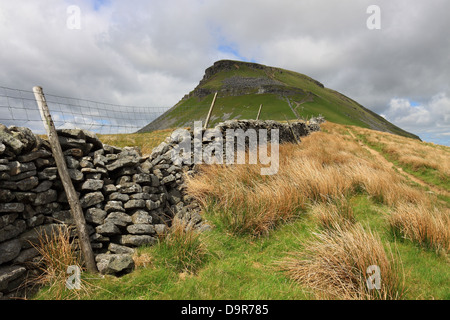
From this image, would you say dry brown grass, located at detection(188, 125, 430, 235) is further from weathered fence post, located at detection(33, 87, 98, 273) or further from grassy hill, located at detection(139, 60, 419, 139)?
grassy hill, located at detection(139, 60, 419, 139)

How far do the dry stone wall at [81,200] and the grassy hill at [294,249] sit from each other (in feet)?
1.44

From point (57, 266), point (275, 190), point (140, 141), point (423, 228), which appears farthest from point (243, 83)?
point (57, 266)

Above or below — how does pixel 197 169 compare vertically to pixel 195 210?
above

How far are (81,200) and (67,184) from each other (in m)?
0.43

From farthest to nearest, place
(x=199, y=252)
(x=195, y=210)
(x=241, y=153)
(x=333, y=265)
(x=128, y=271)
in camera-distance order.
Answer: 1. (x=241, y=153)
2. (x=195, y=210)
3. (x=199, y=252)
4. (x=128, y=271)
5. (x=333, y=265)

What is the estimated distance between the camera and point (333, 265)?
3.16m

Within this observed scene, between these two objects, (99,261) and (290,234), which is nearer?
(99,261)

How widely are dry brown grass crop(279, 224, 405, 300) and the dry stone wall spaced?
8.06 ft

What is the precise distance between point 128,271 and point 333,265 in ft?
10.3

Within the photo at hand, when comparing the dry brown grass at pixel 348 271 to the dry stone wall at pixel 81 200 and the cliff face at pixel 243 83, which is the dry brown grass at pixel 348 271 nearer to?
the dry stone wall at pixel 81 200

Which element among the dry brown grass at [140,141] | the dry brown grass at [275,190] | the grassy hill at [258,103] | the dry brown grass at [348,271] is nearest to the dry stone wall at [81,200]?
the dry brown grass at [275,190]

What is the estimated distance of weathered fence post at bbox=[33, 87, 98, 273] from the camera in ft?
12.6
